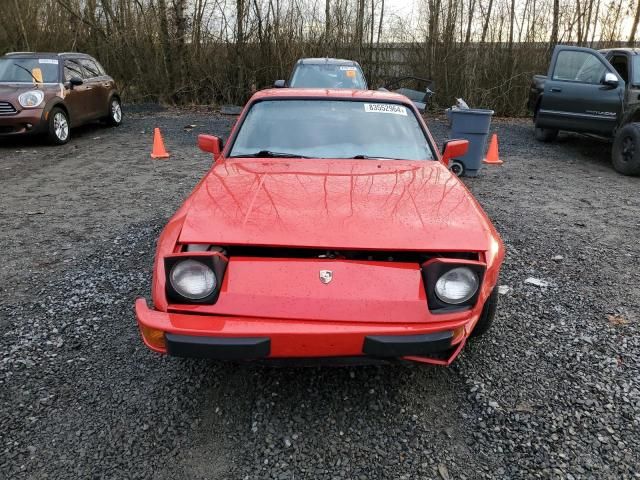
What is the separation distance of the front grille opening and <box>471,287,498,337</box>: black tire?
0.57 meters

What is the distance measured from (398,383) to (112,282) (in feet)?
7.39

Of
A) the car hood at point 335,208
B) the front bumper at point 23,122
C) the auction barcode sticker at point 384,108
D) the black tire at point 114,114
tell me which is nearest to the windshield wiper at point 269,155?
the car hood at point 335,208

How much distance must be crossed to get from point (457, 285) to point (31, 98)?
8.68 meters

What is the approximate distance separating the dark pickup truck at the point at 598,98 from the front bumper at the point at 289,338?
21.6 feet

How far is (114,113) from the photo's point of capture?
11016 millimetres

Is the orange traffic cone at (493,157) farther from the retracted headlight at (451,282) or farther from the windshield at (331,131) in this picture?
the retracted headlight at (451,282)

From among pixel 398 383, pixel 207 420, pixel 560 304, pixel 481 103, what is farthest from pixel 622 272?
pixel 481 103

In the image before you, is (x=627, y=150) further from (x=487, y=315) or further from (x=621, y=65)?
(x=487, y=315)

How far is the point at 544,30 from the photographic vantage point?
1353 cm

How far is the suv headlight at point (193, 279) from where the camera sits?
2.02 metres

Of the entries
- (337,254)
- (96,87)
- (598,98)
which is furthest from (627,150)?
(96,87)

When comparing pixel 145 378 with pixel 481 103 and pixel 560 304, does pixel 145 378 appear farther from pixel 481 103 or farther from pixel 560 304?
pixel 481 103

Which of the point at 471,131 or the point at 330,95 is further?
the point at 471,131

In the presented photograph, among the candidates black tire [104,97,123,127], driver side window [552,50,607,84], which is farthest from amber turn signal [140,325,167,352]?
black tire [104,97,123,127]
